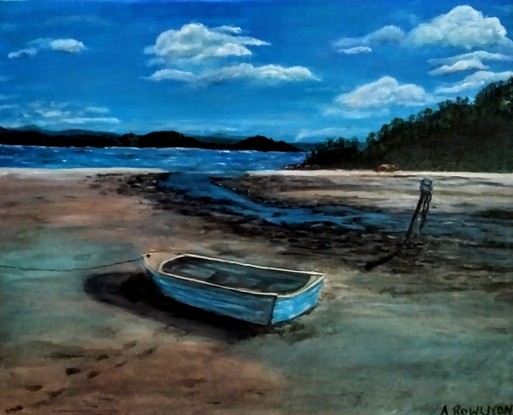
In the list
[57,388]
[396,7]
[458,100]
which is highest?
[396,7]

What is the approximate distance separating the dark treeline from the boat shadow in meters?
0.55

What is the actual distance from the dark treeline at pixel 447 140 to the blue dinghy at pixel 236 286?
0.38 meters

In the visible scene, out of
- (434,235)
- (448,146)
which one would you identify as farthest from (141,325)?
(448,146)

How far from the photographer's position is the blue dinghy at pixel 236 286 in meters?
1.75

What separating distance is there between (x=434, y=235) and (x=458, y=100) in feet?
1.39

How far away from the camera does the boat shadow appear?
1765 mm

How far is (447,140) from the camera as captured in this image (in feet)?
6.36

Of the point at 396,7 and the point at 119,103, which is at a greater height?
the point at 396,7

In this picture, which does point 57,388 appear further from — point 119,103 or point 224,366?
point 119,103

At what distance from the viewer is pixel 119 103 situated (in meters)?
1.92

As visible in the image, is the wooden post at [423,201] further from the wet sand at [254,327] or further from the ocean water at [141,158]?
the ocean water at [141,158]
